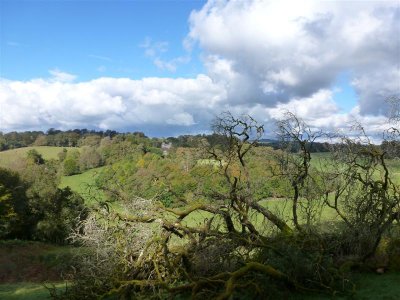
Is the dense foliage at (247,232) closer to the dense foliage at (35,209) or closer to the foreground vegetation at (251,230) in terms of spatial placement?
the foreground vegetation at (251,230)

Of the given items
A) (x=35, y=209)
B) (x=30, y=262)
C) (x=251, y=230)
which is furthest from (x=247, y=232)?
(x=35, y=209)

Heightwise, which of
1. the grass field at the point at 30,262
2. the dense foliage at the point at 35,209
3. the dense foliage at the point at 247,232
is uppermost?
the dense foliage at the point at 247,232

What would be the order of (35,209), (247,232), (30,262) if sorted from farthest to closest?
(35,209), (30,262), (247,232)

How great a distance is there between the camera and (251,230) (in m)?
13.9

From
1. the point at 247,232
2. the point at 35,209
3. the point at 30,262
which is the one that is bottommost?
the point at 30,262

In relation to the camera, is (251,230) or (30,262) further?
(30,262)

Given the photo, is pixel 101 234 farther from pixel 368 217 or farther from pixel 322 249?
pixel 368 217

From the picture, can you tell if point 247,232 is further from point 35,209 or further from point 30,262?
point 35,209

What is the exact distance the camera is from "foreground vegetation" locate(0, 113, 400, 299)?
37.0 ft

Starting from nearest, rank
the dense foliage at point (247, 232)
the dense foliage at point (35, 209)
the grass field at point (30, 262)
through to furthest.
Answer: the dense foliage at point (247, 232), the grass field at point (30, 262), the dense foliage at point (35, 209)

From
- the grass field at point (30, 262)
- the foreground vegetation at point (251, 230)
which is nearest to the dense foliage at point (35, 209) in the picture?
the grass field at point (30, 262)

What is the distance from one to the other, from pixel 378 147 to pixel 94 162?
175ft

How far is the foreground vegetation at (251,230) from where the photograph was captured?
444 inches

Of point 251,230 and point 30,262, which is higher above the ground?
point 251,230
